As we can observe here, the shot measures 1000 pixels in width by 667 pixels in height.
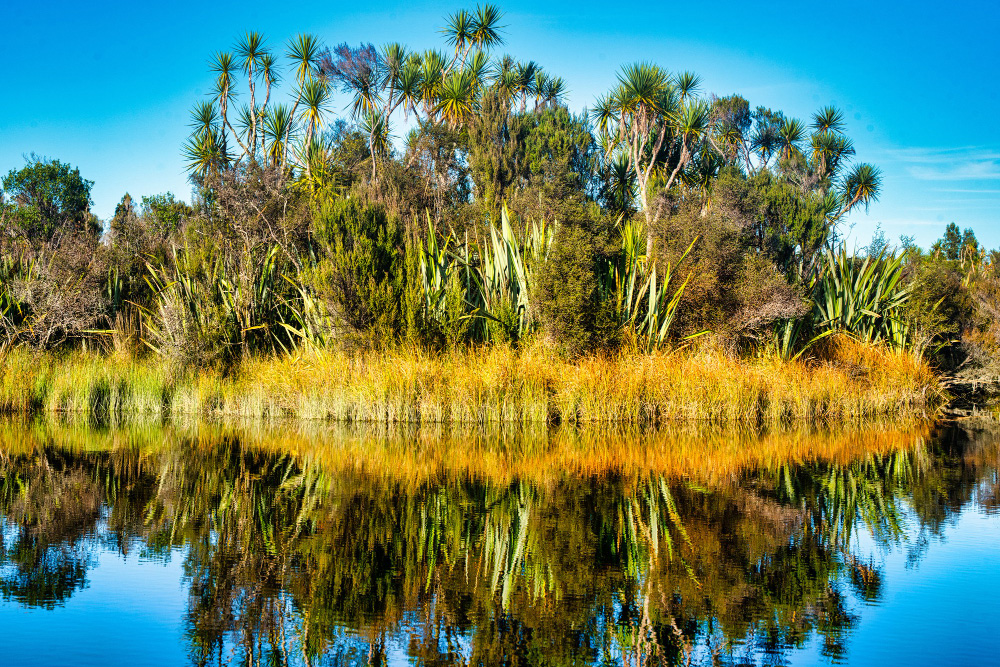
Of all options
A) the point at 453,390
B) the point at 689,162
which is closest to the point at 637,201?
the point at 689,162

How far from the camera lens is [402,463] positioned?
30.7 feet

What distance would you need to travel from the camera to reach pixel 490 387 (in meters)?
14.1

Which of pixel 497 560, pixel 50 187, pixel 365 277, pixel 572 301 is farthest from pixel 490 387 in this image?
pixel 50 187

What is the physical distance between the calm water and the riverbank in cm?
436

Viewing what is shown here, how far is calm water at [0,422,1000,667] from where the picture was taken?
3971mm

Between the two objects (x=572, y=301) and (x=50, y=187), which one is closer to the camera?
(x=572, y=301)

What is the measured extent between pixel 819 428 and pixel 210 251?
43.7 ft

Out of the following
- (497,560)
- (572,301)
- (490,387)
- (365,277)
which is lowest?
(497,560)

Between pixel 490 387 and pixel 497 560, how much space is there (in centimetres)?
886

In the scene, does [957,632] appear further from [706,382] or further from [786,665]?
[706,382]

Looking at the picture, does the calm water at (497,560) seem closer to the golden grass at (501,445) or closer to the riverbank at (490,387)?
the golden grass at (501,445)

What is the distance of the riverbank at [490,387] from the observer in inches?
559

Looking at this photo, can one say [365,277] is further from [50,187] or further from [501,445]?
[50,187]

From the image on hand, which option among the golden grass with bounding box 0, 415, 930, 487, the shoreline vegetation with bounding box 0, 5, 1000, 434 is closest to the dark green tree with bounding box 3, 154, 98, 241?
the shoreline vegetation with bounding box 0, 5, 1000, 434
